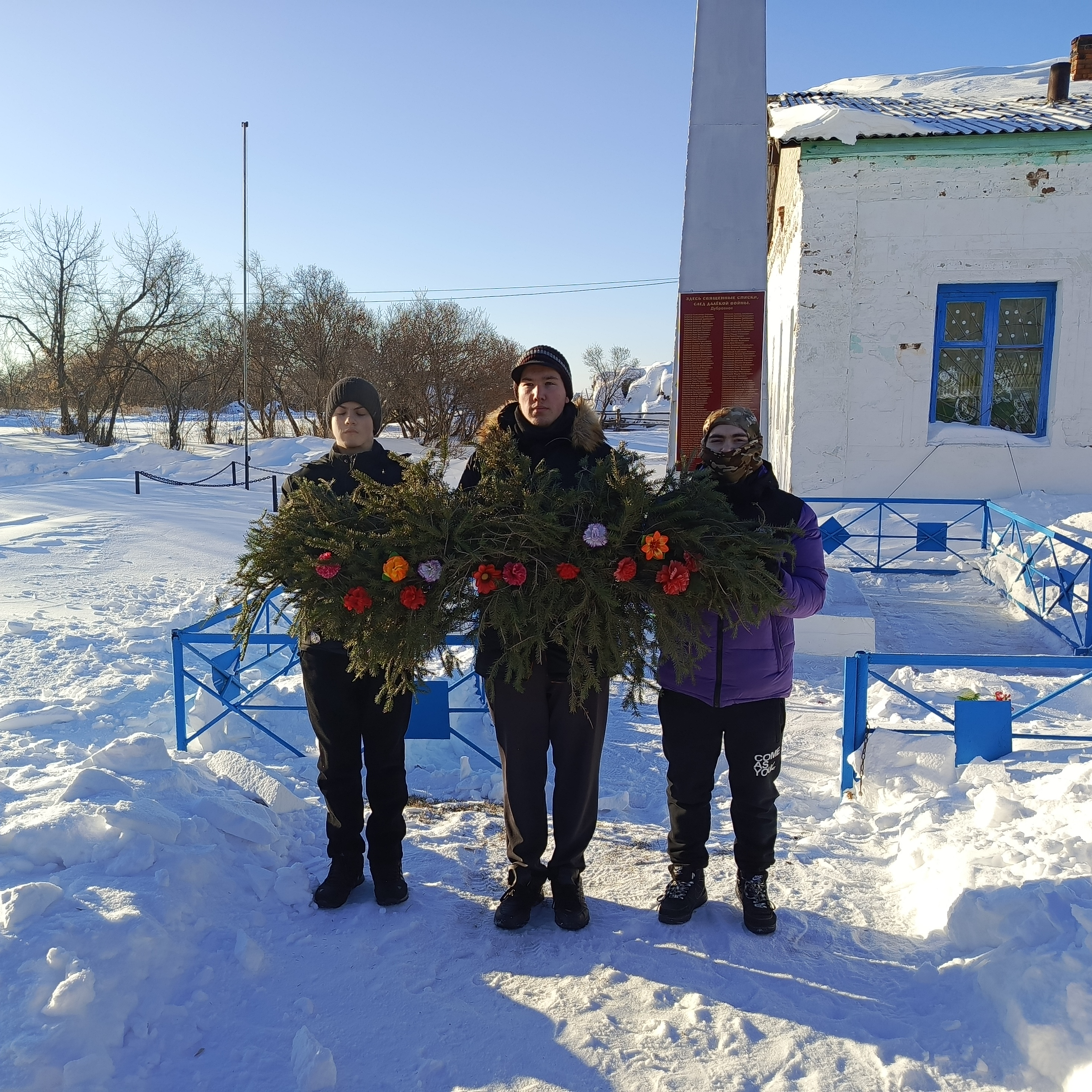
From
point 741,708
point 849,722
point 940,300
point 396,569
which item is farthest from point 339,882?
point 940,300

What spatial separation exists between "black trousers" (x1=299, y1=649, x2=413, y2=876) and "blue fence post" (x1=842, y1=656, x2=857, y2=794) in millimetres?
2079

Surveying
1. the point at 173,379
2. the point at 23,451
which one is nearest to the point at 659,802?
the point at 23,451

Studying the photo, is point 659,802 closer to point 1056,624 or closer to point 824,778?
point 824,778

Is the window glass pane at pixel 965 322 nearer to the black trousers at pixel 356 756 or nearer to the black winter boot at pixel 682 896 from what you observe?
the black winter boot at pixel 682 896

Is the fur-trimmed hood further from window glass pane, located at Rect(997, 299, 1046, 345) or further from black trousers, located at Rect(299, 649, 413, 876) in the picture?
window glass pane, located at Rect(997, 299, 1046, 345)

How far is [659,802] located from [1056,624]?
509cm

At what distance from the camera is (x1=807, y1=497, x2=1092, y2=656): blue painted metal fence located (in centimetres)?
726

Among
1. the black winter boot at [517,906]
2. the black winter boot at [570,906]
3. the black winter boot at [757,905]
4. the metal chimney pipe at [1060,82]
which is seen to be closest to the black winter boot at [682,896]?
the black winter boot at [757,905]

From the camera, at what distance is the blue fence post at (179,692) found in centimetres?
438

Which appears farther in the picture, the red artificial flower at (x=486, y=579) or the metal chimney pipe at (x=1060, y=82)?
the metal chimney pipe at (x=1060, y=82)

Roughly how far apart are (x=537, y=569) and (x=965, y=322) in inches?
399

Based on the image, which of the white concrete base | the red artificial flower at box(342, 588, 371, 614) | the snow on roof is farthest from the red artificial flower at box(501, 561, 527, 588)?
the snow on roof

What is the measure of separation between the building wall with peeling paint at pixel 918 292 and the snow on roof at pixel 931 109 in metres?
0.17

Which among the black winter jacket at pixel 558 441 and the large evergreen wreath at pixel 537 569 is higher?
the black winter jacket at pixel 558 441
